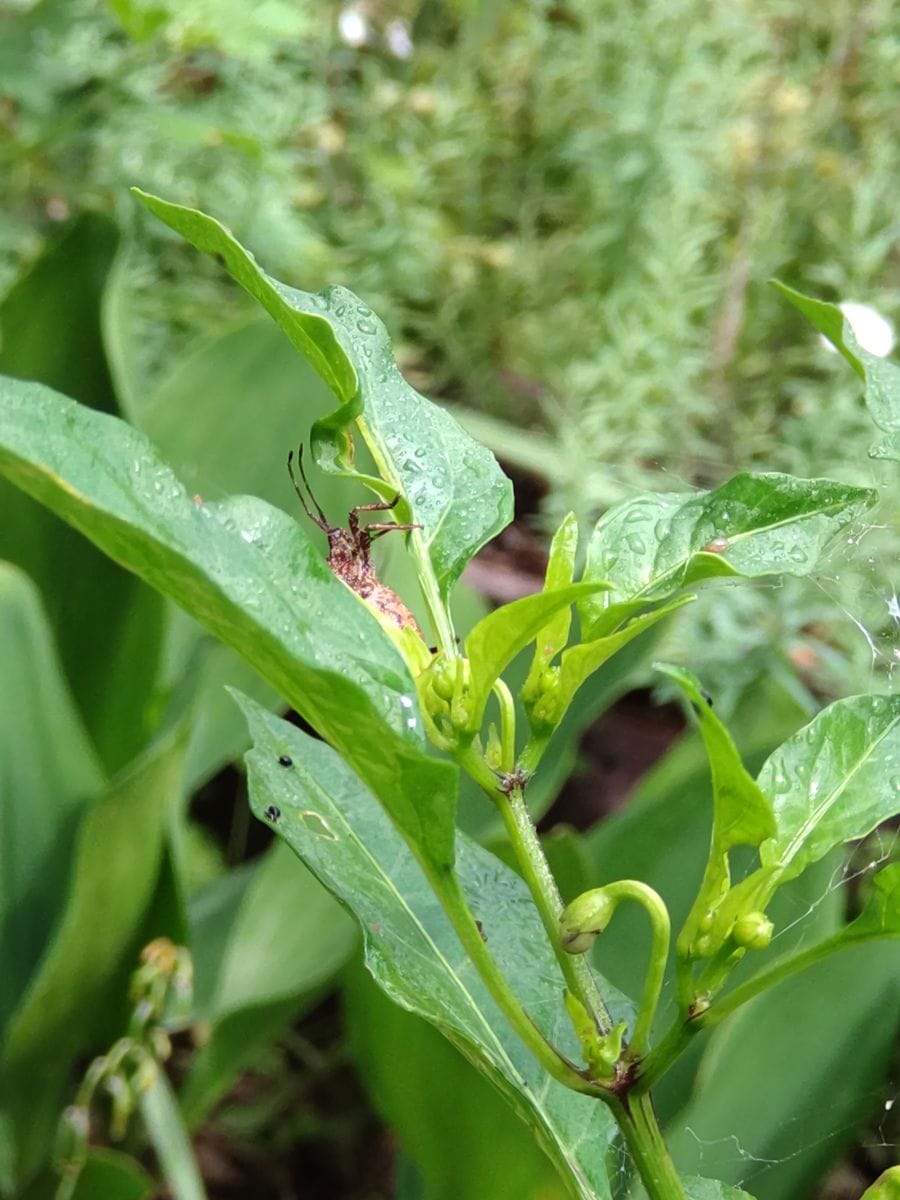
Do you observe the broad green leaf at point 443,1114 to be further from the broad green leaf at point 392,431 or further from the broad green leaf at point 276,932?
the broad green leaf at point 392,431

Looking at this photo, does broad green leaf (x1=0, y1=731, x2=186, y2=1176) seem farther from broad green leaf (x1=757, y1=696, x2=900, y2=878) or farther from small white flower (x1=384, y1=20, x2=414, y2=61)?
small white flower (x1=384, y1=20, x2=414, y2=61)

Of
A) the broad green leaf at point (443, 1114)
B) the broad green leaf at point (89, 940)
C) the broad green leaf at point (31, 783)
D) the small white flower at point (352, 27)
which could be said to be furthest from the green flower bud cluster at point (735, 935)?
the small white flower at point (352, 27)

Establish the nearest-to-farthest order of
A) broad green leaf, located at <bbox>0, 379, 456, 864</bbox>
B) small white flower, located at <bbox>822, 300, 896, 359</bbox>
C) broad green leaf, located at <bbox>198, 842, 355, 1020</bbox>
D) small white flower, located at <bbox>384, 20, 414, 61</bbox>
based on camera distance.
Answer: broad green leaf, located at <bbox>0, 379, 456, 864</bbox>
broad green leaf, located at <bbox>198, 842, 355, 1020</bbox>
small white flower, located at <bbox>822, 300, 896, 359</bbox>
small white flower, located at <bbox>384, 20, 414, 61</bbox>

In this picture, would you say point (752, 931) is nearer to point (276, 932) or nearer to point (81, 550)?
point (276, 932)

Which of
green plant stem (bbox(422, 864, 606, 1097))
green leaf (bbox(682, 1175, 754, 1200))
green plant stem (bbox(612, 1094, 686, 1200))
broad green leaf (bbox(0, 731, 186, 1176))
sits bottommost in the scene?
broad green leaf (bbox(0, 731, 186, 1176))

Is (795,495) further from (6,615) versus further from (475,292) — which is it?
(475,292)

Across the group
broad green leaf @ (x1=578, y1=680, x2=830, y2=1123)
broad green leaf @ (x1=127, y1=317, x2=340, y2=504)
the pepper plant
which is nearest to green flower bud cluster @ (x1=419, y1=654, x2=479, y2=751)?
the pepper plant

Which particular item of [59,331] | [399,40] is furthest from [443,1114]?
[399,40]
